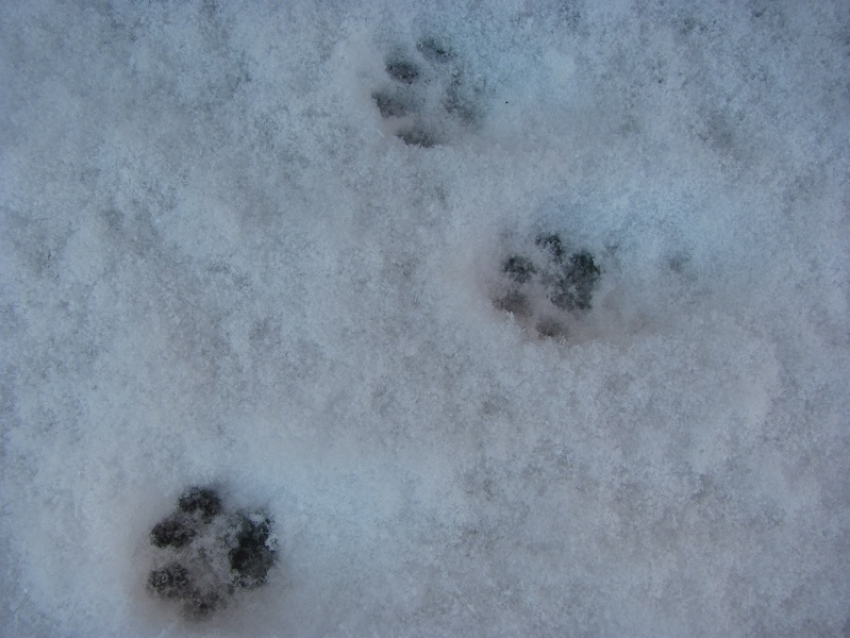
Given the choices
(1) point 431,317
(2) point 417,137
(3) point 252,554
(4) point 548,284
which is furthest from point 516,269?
(3) point 252,554

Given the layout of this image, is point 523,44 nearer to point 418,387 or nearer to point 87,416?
point 418,387

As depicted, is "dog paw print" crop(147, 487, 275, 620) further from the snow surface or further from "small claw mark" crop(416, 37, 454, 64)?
"small claw mark" crop(416, 37, 454, 64)

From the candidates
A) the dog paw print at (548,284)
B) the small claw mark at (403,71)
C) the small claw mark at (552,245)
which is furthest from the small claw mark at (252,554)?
the small claw mark at (403,71)

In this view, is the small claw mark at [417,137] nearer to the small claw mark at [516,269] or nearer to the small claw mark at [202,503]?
the small claw mark at [516,269]

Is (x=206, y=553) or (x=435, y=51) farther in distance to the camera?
(x=435, y=51)

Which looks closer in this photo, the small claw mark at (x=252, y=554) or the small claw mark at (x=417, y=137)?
the small claw mark at (x=252, y=554)

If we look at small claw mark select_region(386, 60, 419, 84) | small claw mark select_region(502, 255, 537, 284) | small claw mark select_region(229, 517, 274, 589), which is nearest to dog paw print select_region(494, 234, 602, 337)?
small claw mark select_region(502, 255, 537, 284)

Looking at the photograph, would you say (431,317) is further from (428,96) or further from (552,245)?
(428,96)
